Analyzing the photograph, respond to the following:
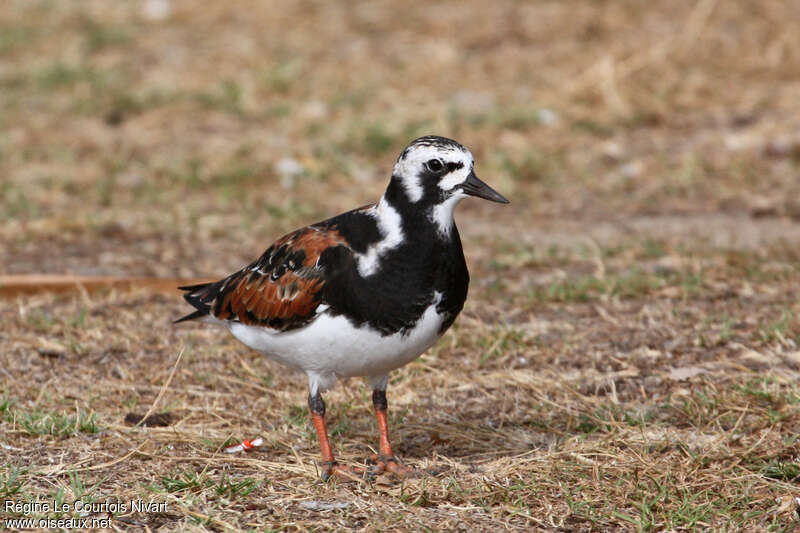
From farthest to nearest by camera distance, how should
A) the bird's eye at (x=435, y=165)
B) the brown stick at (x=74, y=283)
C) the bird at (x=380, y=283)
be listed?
the brown stick at (x=74, y=283), the bird's eye at (x=435, y=165), the bird at (x=380, y=283)

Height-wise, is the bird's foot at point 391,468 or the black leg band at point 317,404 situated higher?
the black leg band at point 317,404

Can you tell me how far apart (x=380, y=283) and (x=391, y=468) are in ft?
2.78

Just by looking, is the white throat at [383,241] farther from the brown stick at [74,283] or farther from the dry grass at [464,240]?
the brown stick at [74,283]

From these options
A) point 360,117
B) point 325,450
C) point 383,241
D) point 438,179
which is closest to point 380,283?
point 383,241

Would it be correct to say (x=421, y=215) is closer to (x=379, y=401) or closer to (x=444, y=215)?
(x=444, y=215)

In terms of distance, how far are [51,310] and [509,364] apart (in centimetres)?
272

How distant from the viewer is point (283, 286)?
4695 millimetres

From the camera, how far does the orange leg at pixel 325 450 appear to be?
15.3 ft

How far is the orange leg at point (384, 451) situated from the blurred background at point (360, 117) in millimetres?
2911

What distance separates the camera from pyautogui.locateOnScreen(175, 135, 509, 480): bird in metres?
4.39

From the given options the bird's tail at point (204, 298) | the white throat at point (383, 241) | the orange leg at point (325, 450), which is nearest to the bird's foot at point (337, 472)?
the orange leg at point (325, 450)

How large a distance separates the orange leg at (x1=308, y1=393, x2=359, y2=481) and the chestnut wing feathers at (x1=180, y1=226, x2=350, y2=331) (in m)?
0.36

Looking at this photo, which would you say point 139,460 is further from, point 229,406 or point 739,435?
point 739,435

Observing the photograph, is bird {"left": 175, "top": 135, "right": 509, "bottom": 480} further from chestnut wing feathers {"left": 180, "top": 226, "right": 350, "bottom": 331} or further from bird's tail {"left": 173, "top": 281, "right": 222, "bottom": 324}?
bird's tail {"left": 173, "top": 281, "right": 222, "bottom": 324}
